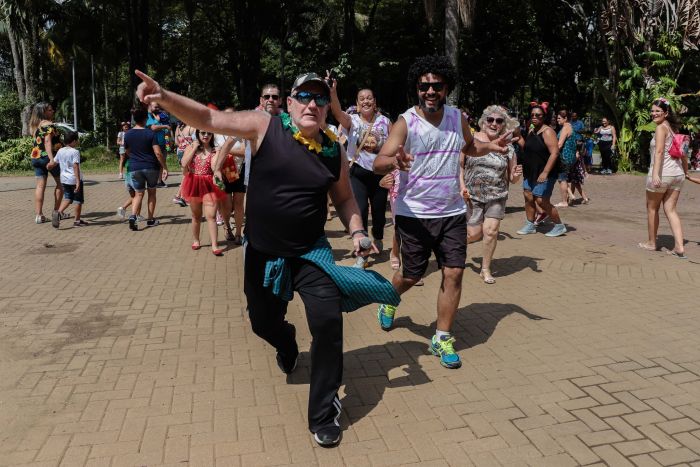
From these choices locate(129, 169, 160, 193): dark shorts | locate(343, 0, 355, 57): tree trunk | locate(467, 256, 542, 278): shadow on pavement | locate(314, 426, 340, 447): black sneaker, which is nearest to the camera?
locate(314, 426, 340, 447): black sneaker

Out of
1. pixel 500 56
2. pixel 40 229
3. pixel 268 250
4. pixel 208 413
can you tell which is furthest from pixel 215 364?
pixel 500 56

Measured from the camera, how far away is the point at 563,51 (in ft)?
102

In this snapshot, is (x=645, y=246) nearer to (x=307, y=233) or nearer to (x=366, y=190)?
(x=366, y=190)

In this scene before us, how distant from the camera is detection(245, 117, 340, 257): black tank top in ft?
10.3

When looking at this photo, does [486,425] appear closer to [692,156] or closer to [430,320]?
[430,320]

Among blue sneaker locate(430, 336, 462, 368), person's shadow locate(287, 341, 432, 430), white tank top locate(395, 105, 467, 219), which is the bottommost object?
person's shadow locate(287, 341, 432, 430)

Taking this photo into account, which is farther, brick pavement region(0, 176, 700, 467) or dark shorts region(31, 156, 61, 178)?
dark shorts region(31, 156, 61, 178)

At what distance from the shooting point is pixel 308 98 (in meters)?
3.22

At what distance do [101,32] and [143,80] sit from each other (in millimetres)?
31483

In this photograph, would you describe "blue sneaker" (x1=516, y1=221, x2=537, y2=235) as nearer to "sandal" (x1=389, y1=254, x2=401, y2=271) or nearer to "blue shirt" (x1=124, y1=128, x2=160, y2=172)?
"sandal" (x1=389, y1=254, x2=401, y2=271)

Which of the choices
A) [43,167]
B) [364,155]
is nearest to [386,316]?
[364,155]

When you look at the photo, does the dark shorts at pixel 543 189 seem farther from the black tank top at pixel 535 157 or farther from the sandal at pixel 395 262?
the sandal at pixel 395 262

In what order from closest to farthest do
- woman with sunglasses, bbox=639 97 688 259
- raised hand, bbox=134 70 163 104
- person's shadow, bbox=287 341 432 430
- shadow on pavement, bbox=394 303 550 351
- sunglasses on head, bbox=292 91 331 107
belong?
raised hand, bbox=134 70 163 104, sunglasses on head, bbox=292 91 331 107, person's shadow, bbox=287 341 432 430, shadow on pavement, bbox=394 303 550 351, woman with sunglasses, bbox=639 97 688 259

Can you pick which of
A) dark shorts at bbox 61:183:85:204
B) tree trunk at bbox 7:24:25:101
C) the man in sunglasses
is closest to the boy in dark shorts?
dark shorts at bbox 61:183:85:204
